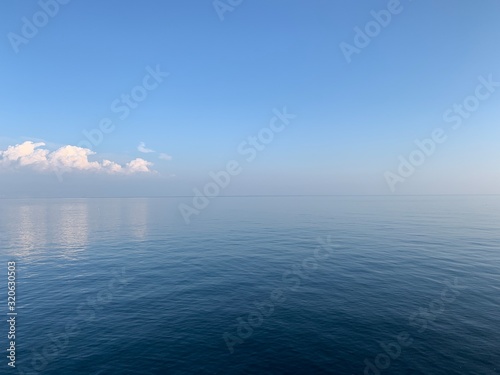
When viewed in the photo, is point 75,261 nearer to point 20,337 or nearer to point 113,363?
point 20,337

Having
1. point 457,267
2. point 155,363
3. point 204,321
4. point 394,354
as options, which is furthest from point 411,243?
point 155,363

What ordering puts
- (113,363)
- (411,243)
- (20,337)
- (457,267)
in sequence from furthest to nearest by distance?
(411,243) < (457,267) < (20,337) < (113,363)

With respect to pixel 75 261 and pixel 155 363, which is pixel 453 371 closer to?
pixel 155 363

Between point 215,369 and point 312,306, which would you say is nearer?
point 215,369

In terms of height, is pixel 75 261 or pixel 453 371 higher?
pixel 75 261

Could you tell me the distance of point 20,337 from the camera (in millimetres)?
35625

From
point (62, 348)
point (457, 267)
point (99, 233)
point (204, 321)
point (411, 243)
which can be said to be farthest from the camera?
point (99, 233)

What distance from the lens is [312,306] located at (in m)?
44.1

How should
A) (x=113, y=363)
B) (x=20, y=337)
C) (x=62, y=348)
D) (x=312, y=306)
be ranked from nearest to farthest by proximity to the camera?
(x=113, y=363) < (x=62, y=348) < (x=20, y=337) < (x=312, y=306)

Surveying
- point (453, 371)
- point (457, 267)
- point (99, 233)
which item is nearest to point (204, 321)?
point (453, 371)

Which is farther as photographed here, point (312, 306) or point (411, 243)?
point (411, 243)

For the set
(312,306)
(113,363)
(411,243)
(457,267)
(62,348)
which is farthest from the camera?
(411,243)

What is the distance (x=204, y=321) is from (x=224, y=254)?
39415 millimetres

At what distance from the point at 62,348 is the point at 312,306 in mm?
36151
